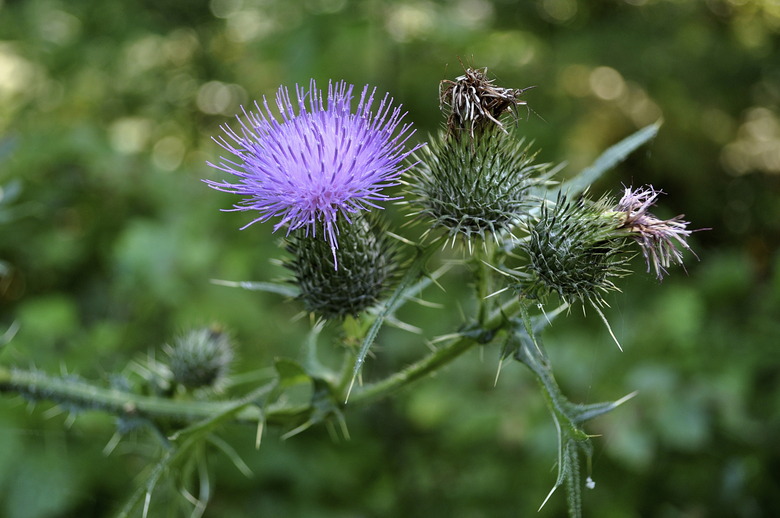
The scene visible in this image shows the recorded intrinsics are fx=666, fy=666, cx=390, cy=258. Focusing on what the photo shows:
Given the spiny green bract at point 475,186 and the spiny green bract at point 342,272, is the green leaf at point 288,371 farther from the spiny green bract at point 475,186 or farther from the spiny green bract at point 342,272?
the spiny green bract at point 475,186

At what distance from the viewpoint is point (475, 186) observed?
1.95m

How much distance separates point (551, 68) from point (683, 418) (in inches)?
105

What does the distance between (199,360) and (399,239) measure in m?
0.87

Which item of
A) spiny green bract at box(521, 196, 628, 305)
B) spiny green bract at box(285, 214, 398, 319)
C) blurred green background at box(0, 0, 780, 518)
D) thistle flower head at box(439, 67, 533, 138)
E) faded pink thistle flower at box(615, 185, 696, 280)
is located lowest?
blurred green background at box(0, 0, 780, 518)

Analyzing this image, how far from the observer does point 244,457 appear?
144 inches

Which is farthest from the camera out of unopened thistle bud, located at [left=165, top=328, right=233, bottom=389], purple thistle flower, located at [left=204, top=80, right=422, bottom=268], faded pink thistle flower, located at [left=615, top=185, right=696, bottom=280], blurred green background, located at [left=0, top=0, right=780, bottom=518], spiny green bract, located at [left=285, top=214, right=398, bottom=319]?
blurred green background, located at [left=0, top=0, right=780, bottom=518]

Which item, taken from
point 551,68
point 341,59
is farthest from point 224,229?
point 551,68

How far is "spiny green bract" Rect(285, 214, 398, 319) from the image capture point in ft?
6.78

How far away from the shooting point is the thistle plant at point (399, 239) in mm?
1774

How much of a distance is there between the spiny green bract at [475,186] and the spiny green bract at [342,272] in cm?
21

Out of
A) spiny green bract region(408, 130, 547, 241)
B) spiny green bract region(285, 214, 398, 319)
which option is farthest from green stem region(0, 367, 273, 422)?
spiny green bract region(408, 130, 547, 241)

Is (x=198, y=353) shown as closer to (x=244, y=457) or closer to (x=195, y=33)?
(x=244, y=457)

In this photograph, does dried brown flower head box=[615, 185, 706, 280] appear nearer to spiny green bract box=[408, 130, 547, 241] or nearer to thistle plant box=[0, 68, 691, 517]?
thistle plant box=[0, 68, 691, 517]

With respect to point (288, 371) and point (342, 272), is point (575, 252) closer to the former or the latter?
point (342, 272)
